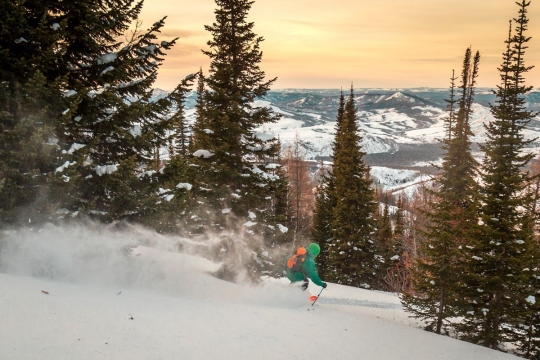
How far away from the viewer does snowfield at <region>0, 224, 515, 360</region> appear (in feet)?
17.1

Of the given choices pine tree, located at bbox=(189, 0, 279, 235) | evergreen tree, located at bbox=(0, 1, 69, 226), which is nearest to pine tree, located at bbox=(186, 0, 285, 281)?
pine tree, located at bbox=(189, 0, 279, 235)

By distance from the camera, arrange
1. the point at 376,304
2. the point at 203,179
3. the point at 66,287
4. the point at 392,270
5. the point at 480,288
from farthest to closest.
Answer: the point at 392,270
the point at 376,304
the point at 203,179
the point at 480,288
the point at 66,287

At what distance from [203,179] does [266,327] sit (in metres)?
10.4

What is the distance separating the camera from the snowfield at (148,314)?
17.1 ft

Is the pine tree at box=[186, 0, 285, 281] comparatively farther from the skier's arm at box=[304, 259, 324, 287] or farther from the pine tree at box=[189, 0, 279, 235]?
the skier's arm at box=[304, 259, 324, 287]

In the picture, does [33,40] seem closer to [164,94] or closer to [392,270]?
[164,94]

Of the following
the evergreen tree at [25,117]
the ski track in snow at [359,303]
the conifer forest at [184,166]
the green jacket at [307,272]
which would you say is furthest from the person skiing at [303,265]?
the ski track in snow at [359,303]

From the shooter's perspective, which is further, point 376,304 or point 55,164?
point 376,304

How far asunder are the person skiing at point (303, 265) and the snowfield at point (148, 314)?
42 cm

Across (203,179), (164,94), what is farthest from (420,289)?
(164,94)

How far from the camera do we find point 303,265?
10.6 metres

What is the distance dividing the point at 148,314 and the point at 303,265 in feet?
16.4

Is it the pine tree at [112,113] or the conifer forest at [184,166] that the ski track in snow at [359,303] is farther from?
the pine tree at [112,113]

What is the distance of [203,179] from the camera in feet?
55.8
